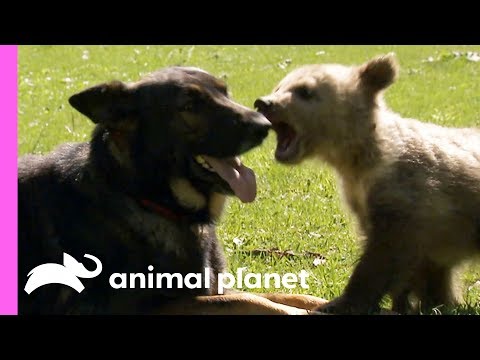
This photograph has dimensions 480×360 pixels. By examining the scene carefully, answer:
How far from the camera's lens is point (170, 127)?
4863 millimetres

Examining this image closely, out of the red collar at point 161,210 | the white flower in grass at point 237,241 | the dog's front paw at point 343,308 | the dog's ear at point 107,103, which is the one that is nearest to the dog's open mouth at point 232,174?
the red collar at point 161,210

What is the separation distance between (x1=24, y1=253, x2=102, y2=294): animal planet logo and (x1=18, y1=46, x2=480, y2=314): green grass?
1517 millimetres

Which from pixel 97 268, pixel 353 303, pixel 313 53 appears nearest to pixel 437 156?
pixel 353 303

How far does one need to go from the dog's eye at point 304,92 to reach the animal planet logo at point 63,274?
1.89 meters

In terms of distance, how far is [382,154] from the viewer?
5.45 metres

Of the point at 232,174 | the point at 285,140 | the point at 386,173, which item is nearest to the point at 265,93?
the point at 285,140

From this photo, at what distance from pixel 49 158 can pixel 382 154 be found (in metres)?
2.19

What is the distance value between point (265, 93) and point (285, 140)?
23.2 feet

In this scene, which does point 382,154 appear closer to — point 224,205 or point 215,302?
point 224,205

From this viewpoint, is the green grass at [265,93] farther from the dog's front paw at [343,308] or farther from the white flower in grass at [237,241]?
the dog's front paw at [343,308]

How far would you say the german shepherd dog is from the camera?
15.8 ft

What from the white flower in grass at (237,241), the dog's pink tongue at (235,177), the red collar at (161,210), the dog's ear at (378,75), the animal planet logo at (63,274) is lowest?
the white flower in grass at (237,241)

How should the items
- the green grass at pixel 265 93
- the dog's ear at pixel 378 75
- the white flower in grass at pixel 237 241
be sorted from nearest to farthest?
1. the dog's ear at pixel 378 75
2. the green grass at pixel 265 93
3. the white flower in grass at pixel 237 241

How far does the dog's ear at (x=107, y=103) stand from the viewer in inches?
188
